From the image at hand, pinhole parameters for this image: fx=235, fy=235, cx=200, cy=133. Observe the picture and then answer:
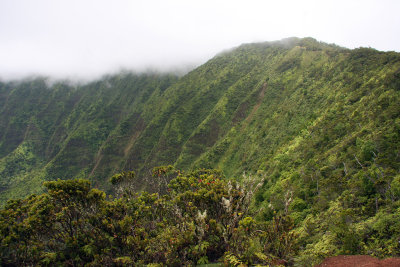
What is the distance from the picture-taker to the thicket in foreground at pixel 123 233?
11.0 meters

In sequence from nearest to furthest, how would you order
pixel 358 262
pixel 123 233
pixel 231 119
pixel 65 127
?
pixel 358 262
pixel 123 233
pixel 231 119
pixel 65 127

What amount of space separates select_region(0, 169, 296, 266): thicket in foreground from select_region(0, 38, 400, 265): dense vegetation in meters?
0.96

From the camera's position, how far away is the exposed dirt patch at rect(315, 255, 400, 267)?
857 centimetres

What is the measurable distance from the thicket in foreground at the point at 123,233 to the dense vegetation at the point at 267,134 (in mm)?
957

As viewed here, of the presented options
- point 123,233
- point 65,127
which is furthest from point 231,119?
point 65,127

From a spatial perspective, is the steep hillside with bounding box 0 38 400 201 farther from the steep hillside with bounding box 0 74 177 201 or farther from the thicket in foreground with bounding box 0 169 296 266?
the thicket in foreground with bounding box 0 169 296 266

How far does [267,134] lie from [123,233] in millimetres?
46517

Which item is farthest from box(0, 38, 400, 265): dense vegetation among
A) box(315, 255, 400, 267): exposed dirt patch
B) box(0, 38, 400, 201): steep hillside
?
box(315, 255, 400, 267): exposed dirt patch

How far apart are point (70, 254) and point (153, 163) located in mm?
78651

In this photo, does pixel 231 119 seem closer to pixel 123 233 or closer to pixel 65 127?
pixel 123 233

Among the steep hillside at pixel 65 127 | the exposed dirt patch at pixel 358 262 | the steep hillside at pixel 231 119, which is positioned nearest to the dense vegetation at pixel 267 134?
the steep hillside at pixel 231 119

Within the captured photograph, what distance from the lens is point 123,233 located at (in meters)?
14.6

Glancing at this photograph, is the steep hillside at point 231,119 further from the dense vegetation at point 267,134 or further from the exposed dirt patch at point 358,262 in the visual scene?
the exposed dirt patch at point 358,262

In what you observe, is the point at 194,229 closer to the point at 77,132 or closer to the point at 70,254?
the point at 70,254
